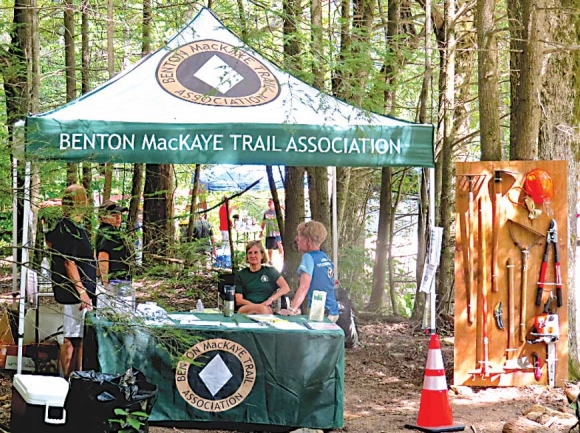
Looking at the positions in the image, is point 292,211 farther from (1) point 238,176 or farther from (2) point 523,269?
(2) point 523,269

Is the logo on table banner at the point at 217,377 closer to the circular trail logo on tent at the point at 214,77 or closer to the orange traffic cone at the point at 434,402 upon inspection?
the orange traffic cone at the point at 434,402

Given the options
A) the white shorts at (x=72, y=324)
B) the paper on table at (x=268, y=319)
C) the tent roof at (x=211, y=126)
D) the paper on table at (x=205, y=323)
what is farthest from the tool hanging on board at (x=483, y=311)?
the white shorts at (x=72, y=324)

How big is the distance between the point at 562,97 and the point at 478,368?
273cm

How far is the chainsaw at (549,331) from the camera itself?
748cm

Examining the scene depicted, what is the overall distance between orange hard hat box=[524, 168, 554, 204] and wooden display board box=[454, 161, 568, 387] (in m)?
0.05

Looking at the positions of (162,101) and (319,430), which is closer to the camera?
(319,430)

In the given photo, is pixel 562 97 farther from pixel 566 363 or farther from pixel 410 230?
pixel 410 230

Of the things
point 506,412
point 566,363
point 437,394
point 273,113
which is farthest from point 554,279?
point 273,113

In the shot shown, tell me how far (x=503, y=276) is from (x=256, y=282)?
2.24m

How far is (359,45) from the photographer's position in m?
6.52

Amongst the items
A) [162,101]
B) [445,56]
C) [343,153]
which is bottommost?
[343,153]

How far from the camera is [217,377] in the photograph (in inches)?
243

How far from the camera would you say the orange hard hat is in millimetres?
7434

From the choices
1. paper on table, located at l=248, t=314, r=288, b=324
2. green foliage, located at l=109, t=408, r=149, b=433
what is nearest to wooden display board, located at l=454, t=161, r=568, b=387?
paper on table, located at l=248, t=314, r=288, b=324
